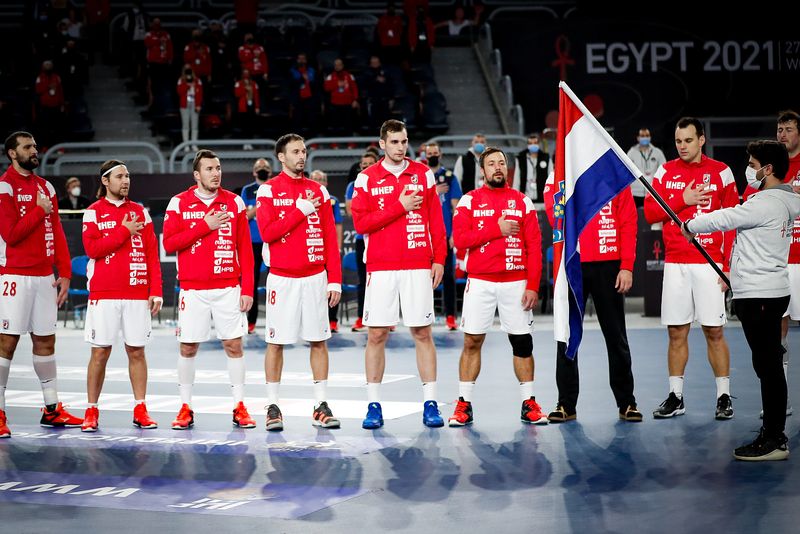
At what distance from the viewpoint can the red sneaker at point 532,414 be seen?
313 inches

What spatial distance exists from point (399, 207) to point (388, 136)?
1.88ft

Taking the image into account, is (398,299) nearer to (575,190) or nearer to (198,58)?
(575,190)

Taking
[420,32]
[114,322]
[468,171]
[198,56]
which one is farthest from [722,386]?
[420,32]

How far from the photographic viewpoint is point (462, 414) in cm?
799

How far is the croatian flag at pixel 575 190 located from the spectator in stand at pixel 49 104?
53.3 feet

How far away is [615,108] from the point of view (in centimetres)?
2239

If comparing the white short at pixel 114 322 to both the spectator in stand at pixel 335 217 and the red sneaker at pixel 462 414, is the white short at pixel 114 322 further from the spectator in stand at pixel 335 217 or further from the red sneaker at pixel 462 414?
the spectator in stand at pixel 335 217

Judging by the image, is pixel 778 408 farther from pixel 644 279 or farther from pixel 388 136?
pixel 644 279

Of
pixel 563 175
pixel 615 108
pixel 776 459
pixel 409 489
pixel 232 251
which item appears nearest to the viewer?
pixel 409 489

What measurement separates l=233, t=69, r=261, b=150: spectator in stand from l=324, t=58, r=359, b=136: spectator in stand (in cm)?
155

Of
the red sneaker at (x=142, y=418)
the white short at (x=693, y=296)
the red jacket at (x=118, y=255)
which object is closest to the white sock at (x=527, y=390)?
the white short at (x=693, y=296)

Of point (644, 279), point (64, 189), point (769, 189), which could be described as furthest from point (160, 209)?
point (769, 189)

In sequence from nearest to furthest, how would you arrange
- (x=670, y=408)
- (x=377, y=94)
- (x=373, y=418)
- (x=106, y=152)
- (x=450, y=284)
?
(x=373, y=418) → (x=670, y=408) → (x=450, y=284) → (x=106, y=152) → (x=377, y=94)

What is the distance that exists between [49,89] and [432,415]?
1627 centimetres
